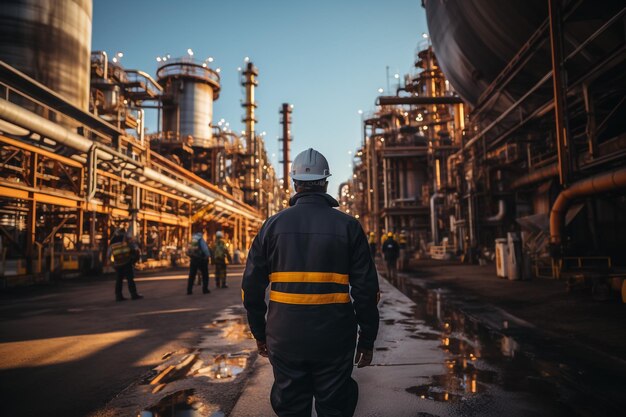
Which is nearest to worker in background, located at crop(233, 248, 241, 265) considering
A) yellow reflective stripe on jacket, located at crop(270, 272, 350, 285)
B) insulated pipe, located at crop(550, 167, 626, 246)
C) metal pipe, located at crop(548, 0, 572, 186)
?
insulated pipe, located at crop(550, 167, 626, 246)

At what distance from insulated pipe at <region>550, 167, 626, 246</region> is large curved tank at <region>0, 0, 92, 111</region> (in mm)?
17440

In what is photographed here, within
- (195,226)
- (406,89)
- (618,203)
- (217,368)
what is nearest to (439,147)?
(406,89)

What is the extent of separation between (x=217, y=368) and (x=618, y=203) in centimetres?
1636

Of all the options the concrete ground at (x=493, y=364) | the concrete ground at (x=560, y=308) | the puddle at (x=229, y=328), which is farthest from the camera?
the puddle at (x=229, y=328)

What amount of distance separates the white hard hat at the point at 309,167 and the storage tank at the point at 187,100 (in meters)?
39.0

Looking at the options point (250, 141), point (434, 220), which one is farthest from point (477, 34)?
point (250, 141)

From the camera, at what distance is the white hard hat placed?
230 cm

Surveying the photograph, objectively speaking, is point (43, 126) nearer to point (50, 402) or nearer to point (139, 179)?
point (139, 179)

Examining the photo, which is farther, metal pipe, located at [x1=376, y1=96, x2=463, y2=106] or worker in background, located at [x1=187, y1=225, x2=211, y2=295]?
metal pipe, located at [x1=376, y1=96, x2=463, y2=106]

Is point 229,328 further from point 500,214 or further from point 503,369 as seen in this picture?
point 500,214

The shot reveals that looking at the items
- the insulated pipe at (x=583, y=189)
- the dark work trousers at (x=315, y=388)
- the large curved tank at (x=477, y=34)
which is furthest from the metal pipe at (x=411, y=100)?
the dark work trousers at (x=315, y=388)

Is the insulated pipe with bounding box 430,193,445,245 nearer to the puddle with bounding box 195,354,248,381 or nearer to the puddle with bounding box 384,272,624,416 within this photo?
the puddle with bounding box 384,272,624,416

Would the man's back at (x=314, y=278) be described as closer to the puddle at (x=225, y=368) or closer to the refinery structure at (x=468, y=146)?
the puddle at (x=225, y=368)

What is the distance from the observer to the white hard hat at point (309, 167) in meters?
2.30
